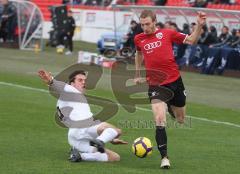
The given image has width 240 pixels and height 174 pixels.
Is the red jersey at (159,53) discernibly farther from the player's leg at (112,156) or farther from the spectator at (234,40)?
the spectator at (234,40)

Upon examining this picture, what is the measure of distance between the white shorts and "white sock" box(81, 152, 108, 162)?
0.06 meters

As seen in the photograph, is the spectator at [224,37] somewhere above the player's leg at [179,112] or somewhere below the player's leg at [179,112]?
below

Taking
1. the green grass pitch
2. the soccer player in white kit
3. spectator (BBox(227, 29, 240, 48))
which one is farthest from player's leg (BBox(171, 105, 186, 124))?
spectator (BBox(227, 29, 240, 48))

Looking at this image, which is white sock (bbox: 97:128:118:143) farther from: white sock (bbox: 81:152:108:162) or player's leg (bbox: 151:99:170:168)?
player's leg (bbox: 151:99:170:168)

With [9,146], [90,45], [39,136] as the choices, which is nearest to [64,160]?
[9,146]

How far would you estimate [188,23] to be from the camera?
31750 mm

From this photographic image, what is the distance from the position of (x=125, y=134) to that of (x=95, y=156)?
296 centimetres

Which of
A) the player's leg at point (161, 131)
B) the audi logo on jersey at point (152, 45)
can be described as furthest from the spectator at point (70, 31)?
the player's leg at point (161, 131)

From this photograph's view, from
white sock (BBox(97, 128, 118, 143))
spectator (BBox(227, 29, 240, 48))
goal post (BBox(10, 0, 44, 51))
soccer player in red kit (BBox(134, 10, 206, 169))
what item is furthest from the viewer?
goal post (BBox(10, 0, 44, 51))

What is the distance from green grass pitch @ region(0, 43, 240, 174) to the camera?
35.6 feet

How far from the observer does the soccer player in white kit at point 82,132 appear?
11062 millimetres

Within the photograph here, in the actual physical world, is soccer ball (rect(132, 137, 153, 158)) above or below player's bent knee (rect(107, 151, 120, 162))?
above

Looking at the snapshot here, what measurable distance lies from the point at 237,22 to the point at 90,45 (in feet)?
40.0

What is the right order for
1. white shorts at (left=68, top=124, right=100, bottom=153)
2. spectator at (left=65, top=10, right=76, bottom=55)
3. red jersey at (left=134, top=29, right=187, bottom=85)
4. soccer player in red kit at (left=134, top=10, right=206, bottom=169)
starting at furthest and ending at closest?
spectator at (left=65, top=10, right=76, bottom=55) → red jersey at (left=134, top=29, right=187, bottom=85) → soccer player in red kit at (left=134, top=10, right=206, bottom=169) → white shorts at (left=68, top=124, right=100, bottom=153)
